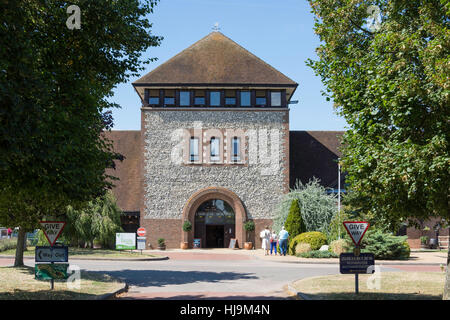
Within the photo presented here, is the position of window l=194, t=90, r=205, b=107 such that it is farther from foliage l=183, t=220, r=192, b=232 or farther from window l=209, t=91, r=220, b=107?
foliage l=183, t=220, r=192, b=232

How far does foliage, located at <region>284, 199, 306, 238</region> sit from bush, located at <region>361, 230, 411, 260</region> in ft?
17.2

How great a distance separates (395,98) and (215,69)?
91.4ft

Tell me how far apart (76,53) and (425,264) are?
19.1 meters

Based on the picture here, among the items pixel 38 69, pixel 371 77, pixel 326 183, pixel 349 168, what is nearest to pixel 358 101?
pixel 371 77

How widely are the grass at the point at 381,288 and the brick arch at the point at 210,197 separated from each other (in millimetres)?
18925

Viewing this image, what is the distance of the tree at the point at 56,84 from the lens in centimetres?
815

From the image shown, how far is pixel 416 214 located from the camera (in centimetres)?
1068

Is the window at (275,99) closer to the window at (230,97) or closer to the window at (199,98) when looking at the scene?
the window at (230,97)

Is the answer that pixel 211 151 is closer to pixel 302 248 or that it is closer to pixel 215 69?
pixel 215 69

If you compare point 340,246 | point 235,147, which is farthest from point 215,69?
point 340,246

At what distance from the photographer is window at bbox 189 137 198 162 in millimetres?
35938

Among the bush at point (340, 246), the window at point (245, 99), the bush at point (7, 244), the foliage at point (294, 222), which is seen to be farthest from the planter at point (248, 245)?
the bush at point (7, 244)

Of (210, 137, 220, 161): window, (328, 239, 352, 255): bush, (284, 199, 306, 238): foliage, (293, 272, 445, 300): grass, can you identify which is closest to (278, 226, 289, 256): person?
(284, 199, 306, 238): foliage

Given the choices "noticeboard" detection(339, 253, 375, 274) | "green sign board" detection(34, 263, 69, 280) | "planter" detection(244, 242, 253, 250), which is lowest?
"planter" detection(244, 242, 253, 250)
